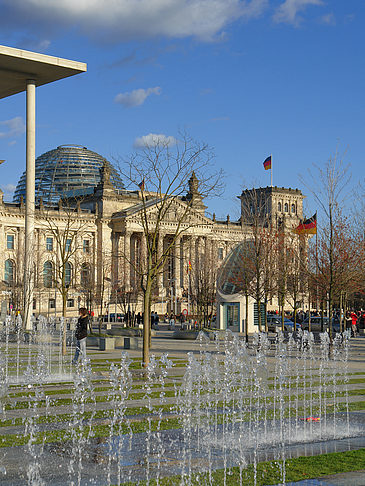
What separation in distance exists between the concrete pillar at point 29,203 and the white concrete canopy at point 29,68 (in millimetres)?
694

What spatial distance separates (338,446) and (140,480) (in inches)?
141

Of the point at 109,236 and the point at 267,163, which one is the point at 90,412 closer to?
the point at 267,163

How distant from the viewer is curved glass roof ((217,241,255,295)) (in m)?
34.9

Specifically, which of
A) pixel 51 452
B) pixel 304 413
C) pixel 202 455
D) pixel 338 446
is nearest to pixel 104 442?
pixel 51 452

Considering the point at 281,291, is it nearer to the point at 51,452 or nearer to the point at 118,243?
the point at 51,452

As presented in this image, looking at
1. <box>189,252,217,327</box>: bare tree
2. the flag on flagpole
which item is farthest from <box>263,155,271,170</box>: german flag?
<box>189,252,217,327</box>: bare tree

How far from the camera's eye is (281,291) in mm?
39000

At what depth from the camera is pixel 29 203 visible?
3453cm

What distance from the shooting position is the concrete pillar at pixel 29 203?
3425 cm

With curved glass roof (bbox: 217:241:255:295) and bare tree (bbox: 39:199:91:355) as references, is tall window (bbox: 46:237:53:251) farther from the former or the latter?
curved glass roof (bbox: 217:241:255:295)

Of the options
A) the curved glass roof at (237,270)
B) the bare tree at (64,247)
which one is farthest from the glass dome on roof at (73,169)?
the curved glass roof at (237,270)

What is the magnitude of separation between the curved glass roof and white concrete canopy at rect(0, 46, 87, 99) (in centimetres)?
1334

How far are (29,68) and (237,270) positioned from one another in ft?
53.0

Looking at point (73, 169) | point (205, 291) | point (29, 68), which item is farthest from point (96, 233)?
point (29, 68)
